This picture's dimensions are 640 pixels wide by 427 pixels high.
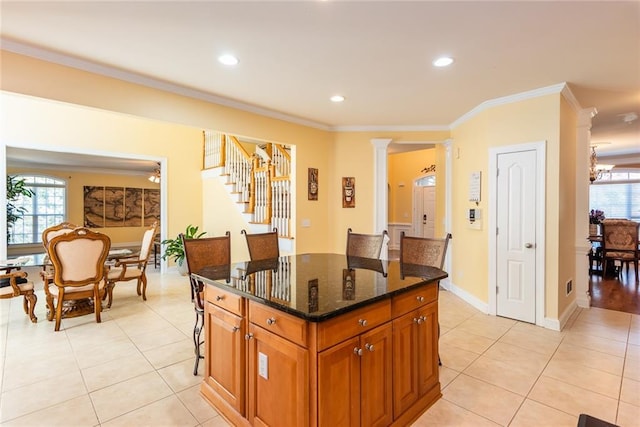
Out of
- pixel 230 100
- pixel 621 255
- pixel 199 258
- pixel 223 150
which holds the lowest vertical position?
pixel 621 255

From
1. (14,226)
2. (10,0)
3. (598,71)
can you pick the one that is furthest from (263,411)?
(14,226)

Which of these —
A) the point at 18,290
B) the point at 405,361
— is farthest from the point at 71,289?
the point at 405,361

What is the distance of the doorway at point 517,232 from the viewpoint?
3.68 meters

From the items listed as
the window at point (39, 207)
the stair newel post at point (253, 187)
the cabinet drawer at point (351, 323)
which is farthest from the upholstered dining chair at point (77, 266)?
the window at point (39, 207)

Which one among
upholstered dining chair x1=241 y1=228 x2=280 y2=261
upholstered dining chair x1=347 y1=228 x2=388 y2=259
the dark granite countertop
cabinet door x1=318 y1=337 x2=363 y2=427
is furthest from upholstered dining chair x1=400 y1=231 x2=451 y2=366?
upholstered dining chair x1=241 y1=228 x2=280 y2=261

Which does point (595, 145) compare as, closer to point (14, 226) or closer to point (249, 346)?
point (249, 346)

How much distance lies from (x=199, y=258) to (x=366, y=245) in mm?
1829

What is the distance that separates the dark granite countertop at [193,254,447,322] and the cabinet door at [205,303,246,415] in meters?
0.23

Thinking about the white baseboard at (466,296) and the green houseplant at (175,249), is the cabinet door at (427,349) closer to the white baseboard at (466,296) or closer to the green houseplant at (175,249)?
the white baseboard at (466,296)

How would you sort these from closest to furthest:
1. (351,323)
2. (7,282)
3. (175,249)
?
(351,323)
(7,282)
(175,249)

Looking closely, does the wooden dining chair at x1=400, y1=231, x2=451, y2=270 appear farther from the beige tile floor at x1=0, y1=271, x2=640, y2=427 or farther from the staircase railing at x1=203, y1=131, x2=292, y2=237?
the staircase railing at x1=203, y1=131, x2=292, y2=237

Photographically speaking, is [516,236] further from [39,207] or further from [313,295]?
[39,207]

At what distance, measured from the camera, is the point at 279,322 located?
1.63 m

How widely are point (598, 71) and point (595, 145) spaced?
16.0 ft
